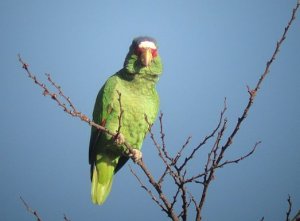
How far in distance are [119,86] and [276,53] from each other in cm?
268

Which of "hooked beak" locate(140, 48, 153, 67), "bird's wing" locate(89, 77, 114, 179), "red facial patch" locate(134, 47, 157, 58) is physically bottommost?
"bird's wing" locate(89, 77, 114, 179)

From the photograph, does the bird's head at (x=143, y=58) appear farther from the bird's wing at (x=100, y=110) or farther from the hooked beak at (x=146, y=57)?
the bird's wing at (x=100, y=110)

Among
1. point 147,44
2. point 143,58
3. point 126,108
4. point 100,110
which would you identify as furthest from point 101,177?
point 147,44

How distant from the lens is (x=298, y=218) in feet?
8.25

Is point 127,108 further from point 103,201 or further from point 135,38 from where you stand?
point 103,201

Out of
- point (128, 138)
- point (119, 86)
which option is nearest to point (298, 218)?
point (128, 138)

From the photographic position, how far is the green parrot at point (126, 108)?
4.62m

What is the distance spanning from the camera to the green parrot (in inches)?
182

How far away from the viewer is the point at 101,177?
500cm

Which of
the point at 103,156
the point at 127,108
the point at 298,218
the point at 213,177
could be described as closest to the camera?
the point at 298,218

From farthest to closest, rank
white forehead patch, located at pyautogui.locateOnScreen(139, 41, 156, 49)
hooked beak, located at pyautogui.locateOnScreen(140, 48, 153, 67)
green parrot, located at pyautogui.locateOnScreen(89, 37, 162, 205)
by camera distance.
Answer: white forehead patch, located at pyautogui.locateOnScreen(139, 41, 156, 49) < hooked beak, located at pyautogui.locateOnScreen(140, 48, 153, 67) < green parrot, located at pyautogui.locateOnScreen(89, 37, 162, 205)

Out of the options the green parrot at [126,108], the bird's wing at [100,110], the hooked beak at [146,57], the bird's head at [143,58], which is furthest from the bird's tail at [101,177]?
the hooked beak at [146,57]

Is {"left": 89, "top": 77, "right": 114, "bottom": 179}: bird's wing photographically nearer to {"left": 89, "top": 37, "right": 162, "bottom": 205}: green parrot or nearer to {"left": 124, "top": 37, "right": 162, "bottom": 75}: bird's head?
{"left": 89, "top": 37, "right": 162, "bottom": 205}: green parrot

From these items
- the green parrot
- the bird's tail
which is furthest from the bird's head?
the bird's tail
